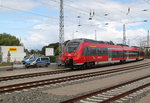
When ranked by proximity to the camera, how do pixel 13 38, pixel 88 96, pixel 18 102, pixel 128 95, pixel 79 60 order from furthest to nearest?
1. pixel 13 38
2. pixel 79 60
3. pixel 128 95
4. pixel 88 96
5. pixel 18 102

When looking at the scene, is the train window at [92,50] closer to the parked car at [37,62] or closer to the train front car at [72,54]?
the train front car at [72,54]

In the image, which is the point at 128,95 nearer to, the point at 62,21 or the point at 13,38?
the point at 62,21

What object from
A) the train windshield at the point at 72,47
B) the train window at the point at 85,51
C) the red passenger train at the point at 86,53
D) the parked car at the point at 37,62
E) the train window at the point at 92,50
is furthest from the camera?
the parked car at the point at 37,62


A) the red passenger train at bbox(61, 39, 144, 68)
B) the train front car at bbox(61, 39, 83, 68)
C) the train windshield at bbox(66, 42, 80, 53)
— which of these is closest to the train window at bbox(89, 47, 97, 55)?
the red passenger train at bbox(61, 39, 144, 68)

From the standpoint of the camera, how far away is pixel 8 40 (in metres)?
93.9

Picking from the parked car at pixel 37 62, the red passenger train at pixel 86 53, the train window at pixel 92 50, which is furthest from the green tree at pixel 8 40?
the train window at pixel 92 50

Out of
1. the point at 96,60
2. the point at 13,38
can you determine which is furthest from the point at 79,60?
the point at 13,38

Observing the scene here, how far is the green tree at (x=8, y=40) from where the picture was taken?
93812 millimetres

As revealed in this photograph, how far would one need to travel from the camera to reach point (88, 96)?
386 inches

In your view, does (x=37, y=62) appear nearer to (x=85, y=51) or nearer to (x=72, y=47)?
(x=72, y=47)

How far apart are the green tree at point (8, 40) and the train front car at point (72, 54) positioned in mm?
73485

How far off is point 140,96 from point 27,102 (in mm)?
→ 4902

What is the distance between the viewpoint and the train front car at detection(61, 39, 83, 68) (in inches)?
932

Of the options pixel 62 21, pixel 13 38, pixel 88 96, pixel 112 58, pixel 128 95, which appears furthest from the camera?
pixel 13 38
